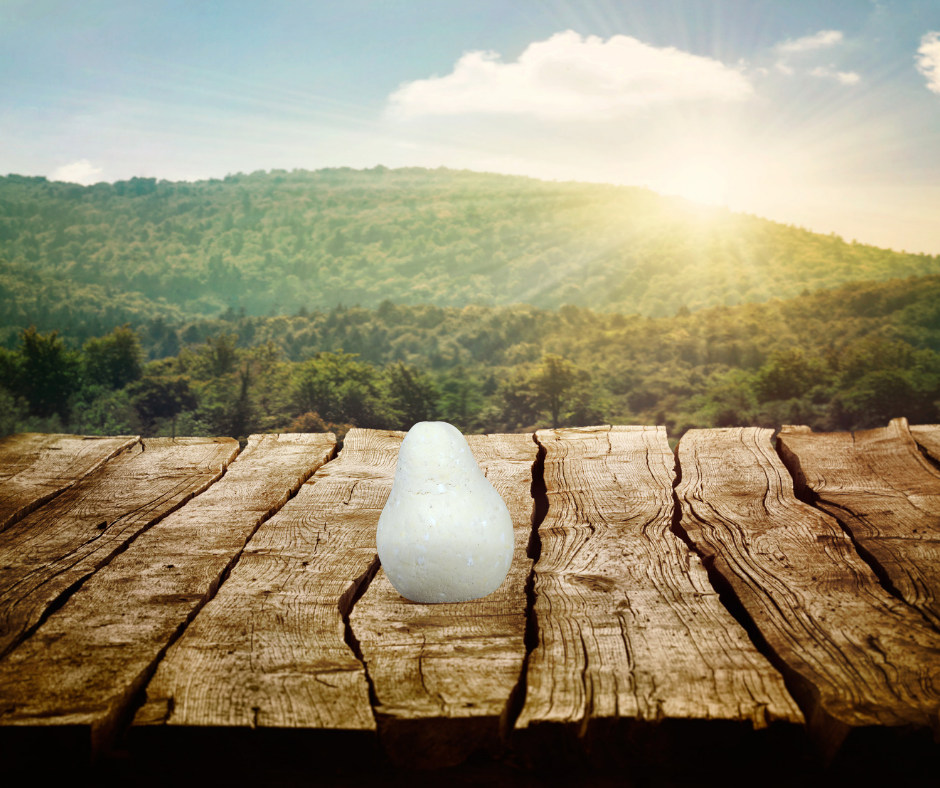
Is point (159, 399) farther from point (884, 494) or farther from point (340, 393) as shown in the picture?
point (884, 494)

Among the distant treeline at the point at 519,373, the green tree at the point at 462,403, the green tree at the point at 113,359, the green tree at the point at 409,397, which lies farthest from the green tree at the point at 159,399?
the green tree at the point at 462,403

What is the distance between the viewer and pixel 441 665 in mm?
1334

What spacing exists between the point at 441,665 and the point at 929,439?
2.79 metres

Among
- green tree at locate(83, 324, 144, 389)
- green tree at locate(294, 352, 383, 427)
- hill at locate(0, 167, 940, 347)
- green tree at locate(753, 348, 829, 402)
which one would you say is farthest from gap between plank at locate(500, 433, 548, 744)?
hill at locate(0, 167, 940, 347)

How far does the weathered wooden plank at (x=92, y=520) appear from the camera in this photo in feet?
5.59

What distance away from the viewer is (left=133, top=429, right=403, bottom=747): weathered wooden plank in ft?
3.91

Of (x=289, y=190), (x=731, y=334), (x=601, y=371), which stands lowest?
(x=601, y=371)

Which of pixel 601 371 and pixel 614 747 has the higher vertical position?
pixel 614 747

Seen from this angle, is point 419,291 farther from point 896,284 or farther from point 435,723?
point 435,723

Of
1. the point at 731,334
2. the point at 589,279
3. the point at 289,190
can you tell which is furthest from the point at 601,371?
the point at 289,190

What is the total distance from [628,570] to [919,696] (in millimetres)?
717

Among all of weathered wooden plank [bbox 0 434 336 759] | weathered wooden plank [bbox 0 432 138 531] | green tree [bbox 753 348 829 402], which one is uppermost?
weathered wooden plank [bbox 0 434 336 759]

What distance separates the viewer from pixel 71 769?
120 centimetres

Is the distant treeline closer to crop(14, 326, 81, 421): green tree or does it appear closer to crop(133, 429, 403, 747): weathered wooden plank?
crop(14, 326, 81, 421): green tree
